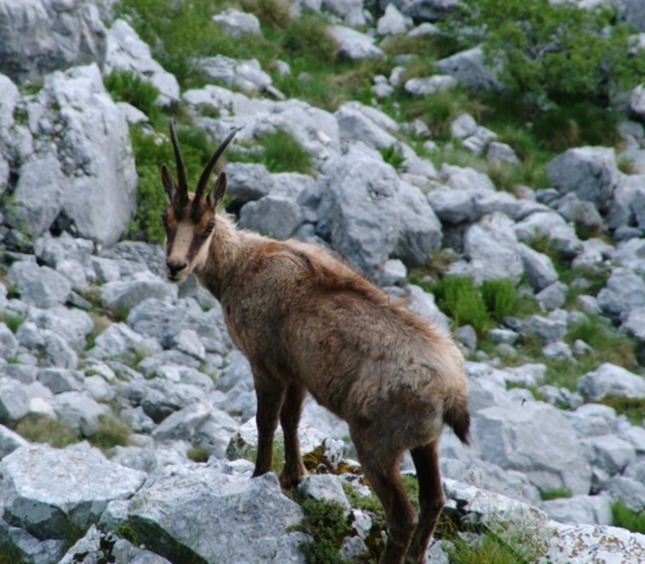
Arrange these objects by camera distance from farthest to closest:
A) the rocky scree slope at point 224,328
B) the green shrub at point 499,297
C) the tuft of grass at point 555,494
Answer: the green shrub at point 499,297
the tuft of grass at point 555,494
the rocky scree slope at point 224,328

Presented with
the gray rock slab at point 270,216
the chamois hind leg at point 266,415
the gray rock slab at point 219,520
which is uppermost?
the chamois hind leg at point 266,415

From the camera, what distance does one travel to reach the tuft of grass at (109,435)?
10.4 metres

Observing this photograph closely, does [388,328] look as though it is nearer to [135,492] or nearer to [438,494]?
[438,494]

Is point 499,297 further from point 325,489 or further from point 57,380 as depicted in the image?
point 325,489

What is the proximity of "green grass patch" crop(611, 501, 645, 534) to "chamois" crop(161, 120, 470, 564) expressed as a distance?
19.5 ft

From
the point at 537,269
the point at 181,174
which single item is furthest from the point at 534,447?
the point at 181,174

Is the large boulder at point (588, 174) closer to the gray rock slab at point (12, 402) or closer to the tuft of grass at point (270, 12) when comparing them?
the tuft of grass at point (270, 12)

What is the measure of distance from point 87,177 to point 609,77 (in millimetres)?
14291

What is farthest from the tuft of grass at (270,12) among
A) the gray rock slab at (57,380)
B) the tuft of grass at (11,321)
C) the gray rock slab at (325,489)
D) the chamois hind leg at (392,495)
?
the chamois hind leg at (392,495)

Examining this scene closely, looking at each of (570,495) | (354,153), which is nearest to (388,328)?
(570,495)

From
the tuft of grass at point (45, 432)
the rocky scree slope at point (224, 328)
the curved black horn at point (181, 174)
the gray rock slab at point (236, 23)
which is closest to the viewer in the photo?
the rocky scree slope at point (224, 328)

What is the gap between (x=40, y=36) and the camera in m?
14.9

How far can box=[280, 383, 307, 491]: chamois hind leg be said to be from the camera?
7.58 m

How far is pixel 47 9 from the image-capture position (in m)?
15.0
